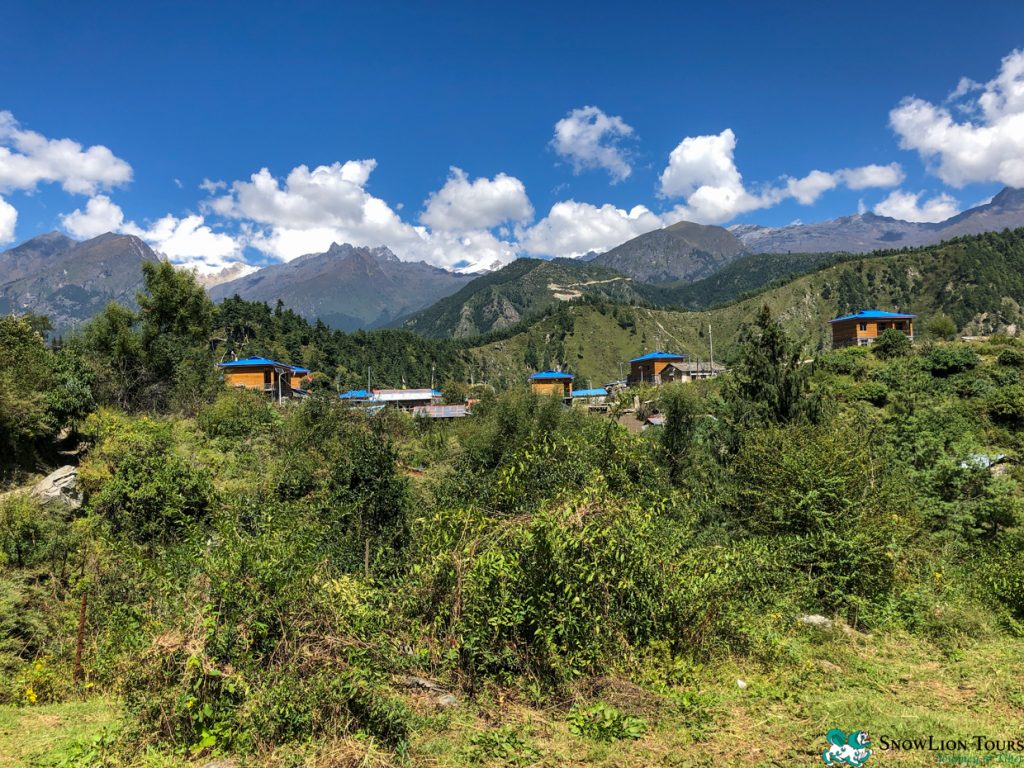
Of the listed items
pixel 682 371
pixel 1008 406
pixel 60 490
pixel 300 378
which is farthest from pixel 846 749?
pixel 300 378

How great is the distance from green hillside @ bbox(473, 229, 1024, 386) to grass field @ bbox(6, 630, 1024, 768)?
8731cm

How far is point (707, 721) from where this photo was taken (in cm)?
508

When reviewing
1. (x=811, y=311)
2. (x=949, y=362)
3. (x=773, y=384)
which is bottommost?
(x=773, y=384)

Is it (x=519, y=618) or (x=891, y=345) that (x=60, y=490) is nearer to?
(x=519, y=618)

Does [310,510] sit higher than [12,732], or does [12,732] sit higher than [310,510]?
[310,510]

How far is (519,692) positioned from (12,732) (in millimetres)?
4908

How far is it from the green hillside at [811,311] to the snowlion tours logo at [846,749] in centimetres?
8868

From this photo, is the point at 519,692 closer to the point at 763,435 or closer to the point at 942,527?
the point at 763,435

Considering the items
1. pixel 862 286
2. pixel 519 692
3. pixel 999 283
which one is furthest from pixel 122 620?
pixel 862 286

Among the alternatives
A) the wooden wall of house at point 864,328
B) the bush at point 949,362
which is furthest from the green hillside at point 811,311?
the bush at point 949,362

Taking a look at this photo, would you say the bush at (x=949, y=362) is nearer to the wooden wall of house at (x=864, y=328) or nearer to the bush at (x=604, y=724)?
the wooden wall of house at (x=864, y=328)

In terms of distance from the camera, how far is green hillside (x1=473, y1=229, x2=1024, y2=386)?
317ft

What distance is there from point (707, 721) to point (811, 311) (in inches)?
5173

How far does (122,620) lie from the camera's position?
5.73 metres
